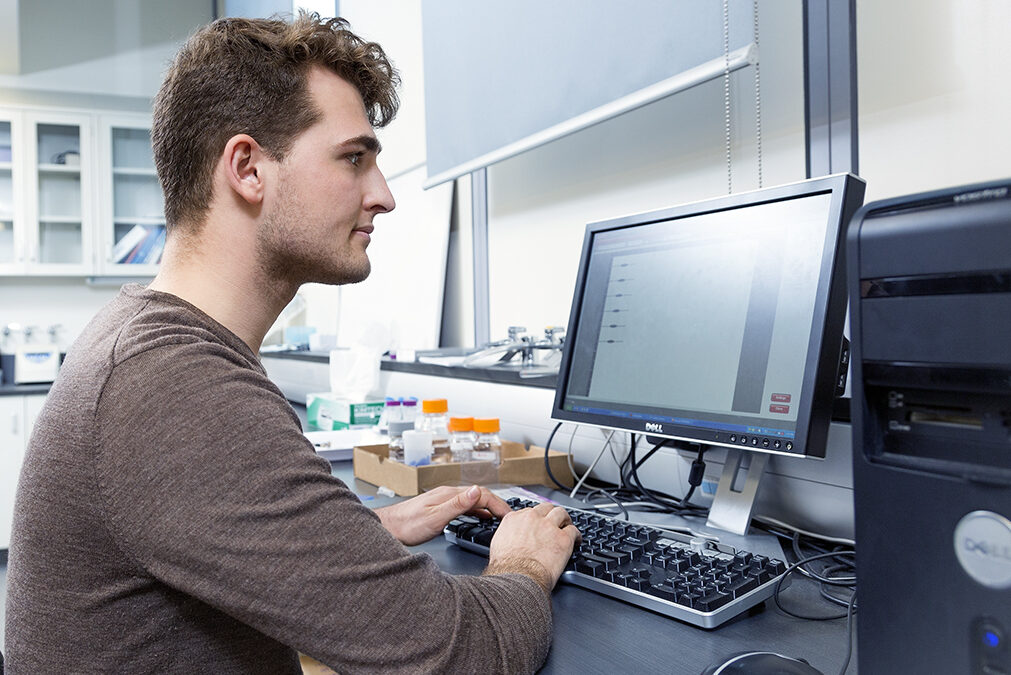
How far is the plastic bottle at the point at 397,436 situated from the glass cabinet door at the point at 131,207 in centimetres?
358

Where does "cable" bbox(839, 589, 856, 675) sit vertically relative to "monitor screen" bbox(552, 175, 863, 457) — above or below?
below

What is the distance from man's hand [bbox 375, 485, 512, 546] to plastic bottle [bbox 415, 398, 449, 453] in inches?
15.0

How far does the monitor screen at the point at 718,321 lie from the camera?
0.81 m

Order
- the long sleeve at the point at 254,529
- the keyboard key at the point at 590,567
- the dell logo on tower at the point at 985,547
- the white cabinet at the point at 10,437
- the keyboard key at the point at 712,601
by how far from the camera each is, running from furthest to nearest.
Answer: the white cabinet at the point at 10,437 → the keyboard key at the point at 590,567 → the keyboard key at the point at 712,601 → the long sleeve at the point at 254,529 → the dell logo on tower at the point at 985,547

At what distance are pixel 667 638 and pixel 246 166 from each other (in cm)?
65

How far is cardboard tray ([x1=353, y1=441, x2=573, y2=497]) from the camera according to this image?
1225 mm

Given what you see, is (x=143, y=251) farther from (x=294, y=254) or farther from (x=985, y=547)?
(x=985, y=547)

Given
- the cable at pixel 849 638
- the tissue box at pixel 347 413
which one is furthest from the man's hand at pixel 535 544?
the tissue box at pixel 347 413

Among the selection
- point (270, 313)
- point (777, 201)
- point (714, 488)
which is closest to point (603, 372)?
point (714, 488)

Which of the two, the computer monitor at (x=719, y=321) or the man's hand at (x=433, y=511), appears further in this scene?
the man's hand at (x=433, y=511)

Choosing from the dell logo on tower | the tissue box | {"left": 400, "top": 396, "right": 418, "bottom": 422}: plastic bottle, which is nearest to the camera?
the dell logo on tower

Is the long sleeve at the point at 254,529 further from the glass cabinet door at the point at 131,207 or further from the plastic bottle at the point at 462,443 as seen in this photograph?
the glass cabinet door at the point at 131,207

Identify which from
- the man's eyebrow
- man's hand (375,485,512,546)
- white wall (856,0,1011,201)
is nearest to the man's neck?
the man's eyebrow

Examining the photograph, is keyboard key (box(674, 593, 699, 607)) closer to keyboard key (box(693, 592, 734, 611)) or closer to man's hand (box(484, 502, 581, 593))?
keyboard key (box(693, 592, 734, 611))
